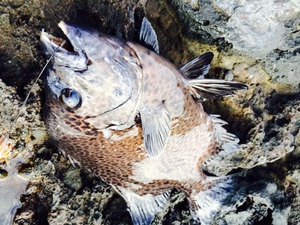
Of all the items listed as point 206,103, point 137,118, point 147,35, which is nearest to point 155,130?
point 137,118

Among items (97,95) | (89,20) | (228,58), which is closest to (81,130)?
(97,95)

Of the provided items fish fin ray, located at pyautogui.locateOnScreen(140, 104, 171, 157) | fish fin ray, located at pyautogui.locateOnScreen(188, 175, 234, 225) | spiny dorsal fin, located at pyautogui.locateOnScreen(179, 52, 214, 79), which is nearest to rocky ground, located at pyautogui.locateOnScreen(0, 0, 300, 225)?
fish fin ray, located at pyautogui.locateOnScreen(188, 175, 234, 225)

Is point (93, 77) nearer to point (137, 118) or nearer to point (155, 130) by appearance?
point (137, 118)

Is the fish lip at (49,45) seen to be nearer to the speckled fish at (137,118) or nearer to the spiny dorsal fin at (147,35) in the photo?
the speckled fish at (137,118)

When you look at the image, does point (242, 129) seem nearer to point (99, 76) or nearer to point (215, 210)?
point (215, 210)

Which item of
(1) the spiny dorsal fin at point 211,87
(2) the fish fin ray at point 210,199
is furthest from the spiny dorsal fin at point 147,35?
(2) the fish fin ray at point 210,199
